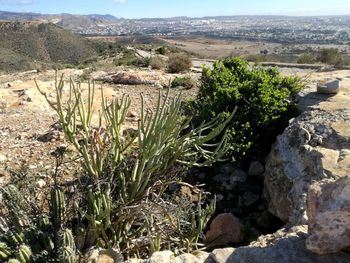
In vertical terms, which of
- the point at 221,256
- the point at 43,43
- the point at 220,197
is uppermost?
the point at 221,256

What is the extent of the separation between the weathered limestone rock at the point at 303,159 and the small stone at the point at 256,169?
0.37 m

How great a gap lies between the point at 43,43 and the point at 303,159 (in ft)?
184

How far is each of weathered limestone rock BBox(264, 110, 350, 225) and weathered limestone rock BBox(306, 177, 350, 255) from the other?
93cm

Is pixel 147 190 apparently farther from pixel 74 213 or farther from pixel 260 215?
pixel 260 215

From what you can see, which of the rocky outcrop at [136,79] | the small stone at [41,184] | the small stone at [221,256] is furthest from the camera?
the rocky outcrop at [136,79]

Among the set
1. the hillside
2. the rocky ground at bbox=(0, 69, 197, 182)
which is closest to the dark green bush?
the rocky ground at bbox=(0, 69, 197, 182)

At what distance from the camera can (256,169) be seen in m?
5.02

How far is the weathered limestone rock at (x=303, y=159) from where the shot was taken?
137 inches

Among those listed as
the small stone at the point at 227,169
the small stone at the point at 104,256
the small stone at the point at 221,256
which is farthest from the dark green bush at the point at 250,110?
the small stone at the point at 221,256

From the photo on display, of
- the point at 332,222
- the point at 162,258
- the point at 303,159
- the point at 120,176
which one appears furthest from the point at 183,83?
the point at 332,222

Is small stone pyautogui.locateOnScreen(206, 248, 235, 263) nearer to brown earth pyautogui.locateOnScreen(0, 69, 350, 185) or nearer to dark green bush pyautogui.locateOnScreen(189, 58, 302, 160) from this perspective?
brown earth pyautogui.locateOnScreen(0, 69, 350, 185)

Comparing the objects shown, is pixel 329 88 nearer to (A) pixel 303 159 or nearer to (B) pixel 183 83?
(A) pixel 303 159

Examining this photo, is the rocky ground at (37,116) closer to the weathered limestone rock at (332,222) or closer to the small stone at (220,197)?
the small stone at (220,197)

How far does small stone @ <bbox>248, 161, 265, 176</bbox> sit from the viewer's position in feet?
16.4
